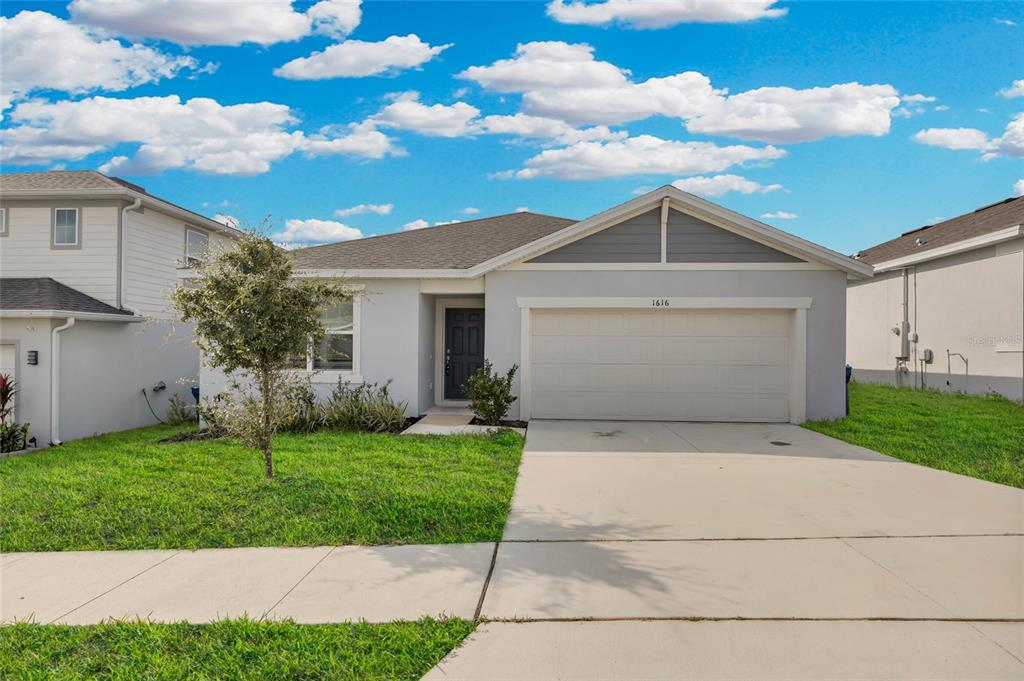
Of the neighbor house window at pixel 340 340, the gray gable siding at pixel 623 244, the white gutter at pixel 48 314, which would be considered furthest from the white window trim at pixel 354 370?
the white gutter at pixel 48 314

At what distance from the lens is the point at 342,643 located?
11.8ft

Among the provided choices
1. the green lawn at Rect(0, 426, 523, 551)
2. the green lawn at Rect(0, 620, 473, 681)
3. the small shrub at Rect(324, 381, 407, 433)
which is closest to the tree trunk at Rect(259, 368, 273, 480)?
the green lawn at Rect(0, 426, 523, 551)

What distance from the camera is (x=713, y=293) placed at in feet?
39.9

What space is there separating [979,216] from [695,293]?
1225 cm

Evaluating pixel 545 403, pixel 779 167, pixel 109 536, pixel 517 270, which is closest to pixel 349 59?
pixel 517 270

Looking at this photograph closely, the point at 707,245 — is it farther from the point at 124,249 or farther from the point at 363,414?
the point at 124,249

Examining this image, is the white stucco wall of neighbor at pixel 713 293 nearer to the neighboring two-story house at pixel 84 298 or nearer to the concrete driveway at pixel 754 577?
the concrete driveway at pixel 754 577

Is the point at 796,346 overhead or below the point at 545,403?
overhead

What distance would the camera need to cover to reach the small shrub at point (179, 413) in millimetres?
14930

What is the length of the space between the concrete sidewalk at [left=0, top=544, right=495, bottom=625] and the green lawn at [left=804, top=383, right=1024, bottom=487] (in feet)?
22.9

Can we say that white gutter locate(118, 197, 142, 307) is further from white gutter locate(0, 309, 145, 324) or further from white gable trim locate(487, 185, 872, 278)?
white gable trim locate(487, 185, 872, 278)

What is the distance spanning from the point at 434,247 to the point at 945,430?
10.2 metres

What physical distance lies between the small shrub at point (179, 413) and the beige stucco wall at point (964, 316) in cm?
1882

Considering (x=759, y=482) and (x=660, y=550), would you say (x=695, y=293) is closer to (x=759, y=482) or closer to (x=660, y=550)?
(x=759, y=482)
